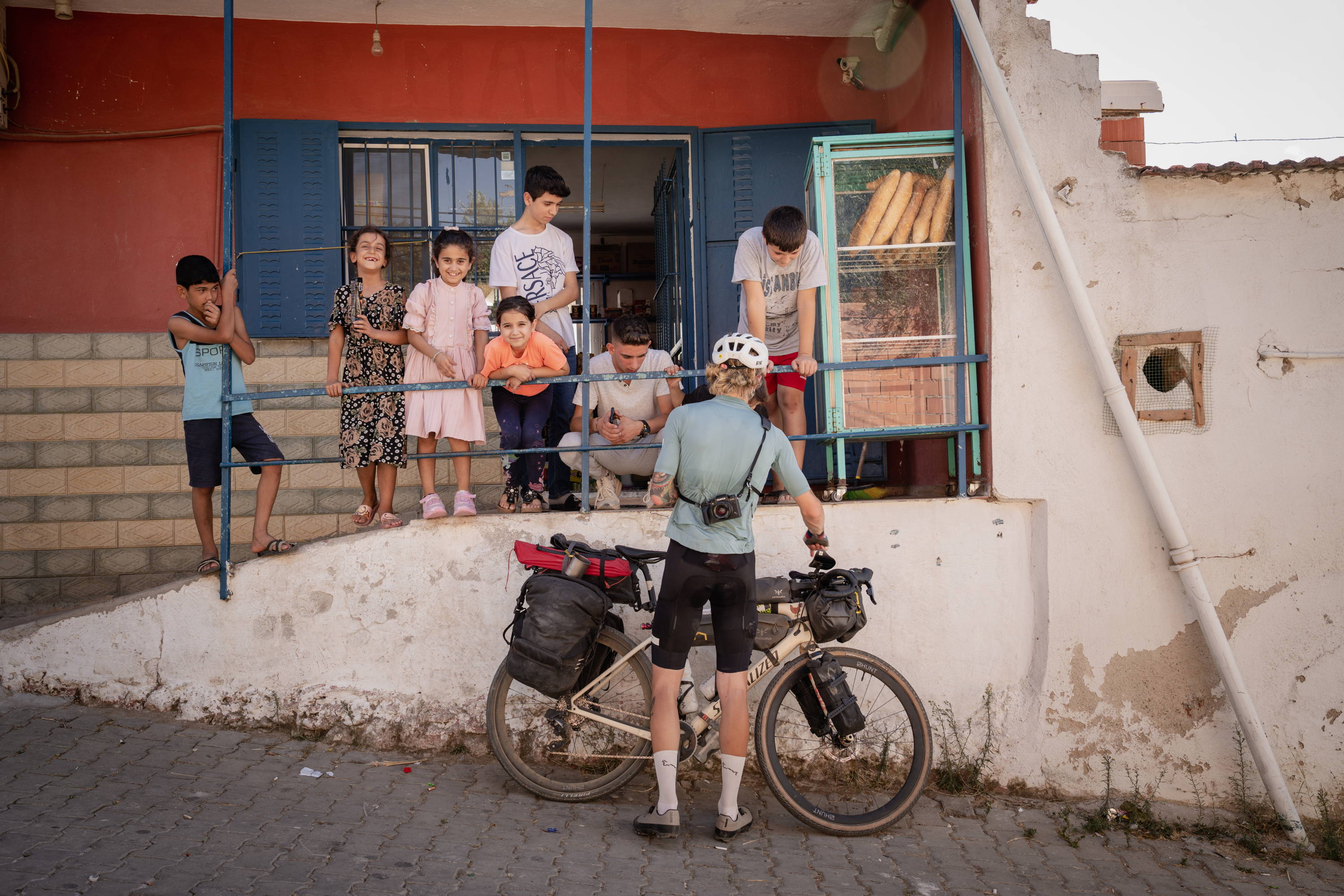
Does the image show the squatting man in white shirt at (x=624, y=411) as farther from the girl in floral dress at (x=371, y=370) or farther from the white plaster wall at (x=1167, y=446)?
the white plaster wall at (x=1167, y=446)

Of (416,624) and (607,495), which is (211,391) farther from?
(607,495)

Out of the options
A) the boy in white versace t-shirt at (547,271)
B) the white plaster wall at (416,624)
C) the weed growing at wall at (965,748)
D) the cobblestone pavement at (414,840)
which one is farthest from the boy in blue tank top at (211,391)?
the weed growing at wall at (965,748)

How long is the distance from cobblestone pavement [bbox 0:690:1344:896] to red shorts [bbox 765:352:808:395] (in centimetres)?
205

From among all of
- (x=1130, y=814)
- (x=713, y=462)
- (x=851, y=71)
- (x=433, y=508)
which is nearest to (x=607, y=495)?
(x=433, y=508)

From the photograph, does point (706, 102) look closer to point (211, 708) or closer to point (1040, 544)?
point (1040, 544)

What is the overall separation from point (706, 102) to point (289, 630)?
16.2 ft

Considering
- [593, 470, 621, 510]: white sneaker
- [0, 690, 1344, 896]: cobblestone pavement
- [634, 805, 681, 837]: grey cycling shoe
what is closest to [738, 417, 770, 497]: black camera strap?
[593, 470, 621, 510]: white sneaker

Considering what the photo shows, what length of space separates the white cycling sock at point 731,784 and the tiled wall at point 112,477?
10.2 ft

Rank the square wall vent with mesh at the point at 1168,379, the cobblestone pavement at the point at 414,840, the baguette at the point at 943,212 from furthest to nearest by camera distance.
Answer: the baguette at the point at 943,212, the square wall vent with mesh at the point at 1168,379, the cobblestone pavement at the point at 414,840

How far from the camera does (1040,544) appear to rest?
468cm

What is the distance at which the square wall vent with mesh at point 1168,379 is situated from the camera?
15.3 feet

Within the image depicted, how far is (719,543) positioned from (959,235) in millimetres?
2345

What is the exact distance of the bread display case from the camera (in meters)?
5.03

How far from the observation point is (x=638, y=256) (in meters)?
13.9
